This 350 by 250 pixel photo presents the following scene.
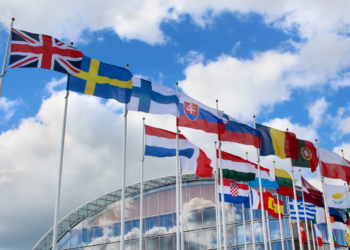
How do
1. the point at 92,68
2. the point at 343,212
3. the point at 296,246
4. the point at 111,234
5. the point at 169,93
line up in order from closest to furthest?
the point at 92,68 → the point at 169,93 → the point at 296,246 → the point at 343,212 → the point at 111,234

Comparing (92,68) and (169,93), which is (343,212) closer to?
(169,93)

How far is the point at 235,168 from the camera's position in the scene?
2581cm

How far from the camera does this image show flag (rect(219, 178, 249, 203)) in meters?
28.1

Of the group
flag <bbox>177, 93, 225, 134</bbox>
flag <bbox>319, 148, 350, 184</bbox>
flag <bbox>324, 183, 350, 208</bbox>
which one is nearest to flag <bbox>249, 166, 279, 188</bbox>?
flag <bbox>324, 183, 350, 208</bbox>

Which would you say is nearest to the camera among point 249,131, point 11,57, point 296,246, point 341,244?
point 11,57

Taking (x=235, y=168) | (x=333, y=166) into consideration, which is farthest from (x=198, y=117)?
(x=333, y=166)

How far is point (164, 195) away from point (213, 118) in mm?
31243

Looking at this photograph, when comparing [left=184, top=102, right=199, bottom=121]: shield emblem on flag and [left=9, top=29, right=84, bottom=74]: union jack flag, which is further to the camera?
[left=184, top=102, right=199, bottom=121]: shield emblem on flag

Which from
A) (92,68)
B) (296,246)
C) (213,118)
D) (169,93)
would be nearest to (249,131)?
(213,118)

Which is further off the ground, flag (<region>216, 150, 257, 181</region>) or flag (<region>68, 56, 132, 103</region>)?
flag (<region>68, 56, 132, 103</region>)

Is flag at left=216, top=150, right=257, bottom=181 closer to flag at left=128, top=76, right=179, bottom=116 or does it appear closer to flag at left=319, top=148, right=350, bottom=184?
flag at left=319, top=148, right=350, bottom=184

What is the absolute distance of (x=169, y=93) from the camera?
67.3 feet

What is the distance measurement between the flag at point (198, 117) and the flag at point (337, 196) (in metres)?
12.5

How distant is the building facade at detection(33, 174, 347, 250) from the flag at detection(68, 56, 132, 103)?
31340 mm
